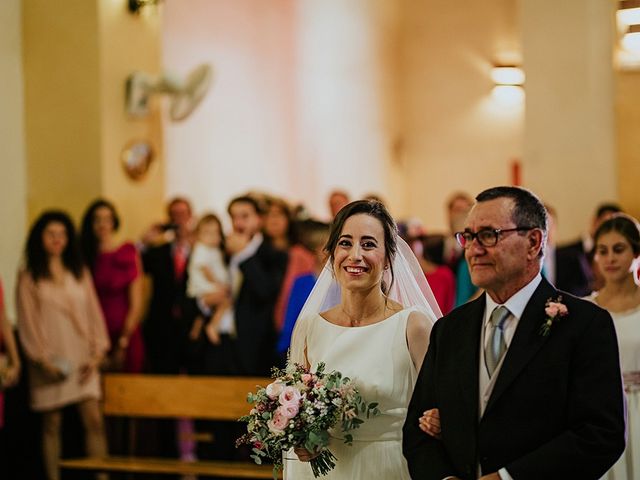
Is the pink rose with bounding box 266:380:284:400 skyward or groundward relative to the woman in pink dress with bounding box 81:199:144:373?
groundward

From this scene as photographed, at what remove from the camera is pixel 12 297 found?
9.05 m

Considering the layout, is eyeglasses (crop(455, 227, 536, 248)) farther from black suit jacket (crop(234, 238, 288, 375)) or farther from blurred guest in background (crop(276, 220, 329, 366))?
black suit jacket (crop(234, 238, 288, 375))

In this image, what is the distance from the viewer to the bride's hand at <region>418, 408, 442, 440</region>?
3525 mm

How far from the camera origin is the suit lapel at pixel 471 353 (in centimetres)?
342

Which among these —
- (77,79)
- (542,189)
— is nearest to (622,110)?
(542,189)

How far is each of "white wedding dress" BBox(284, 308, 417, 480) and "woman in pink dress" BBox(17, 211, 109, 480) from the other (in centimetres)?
413

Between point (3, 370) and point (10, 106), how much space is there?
265 centimetres

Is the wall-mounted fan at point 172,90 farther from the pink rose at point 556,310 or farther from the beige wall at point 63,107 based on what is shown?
the pink rose at point 556,310

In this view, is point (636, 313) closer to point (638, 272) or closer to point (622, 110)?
point (638, 272)

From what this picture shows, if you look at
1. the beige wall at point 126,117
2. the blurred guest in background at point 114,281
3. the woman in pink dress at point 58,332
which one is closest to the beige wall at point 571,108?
the beige wall at point 126,117

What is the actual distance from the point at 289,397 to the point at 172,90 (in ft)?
21.1

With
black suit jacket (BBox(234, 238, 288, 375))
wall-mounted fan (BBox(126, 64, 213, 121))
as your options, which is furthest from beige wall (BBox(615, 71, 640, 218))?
black suit jacket (BBox(234, 238, 288, 375))

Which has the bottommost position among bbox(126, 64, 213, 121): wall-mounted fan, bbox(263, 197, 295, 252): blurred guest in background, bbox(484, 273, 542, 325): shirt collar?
bbox(484, 273, 542, 325): shirt collar

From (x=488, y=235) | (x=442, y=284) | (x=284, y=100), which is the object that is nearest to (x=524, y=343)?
(x=488, y=235)
